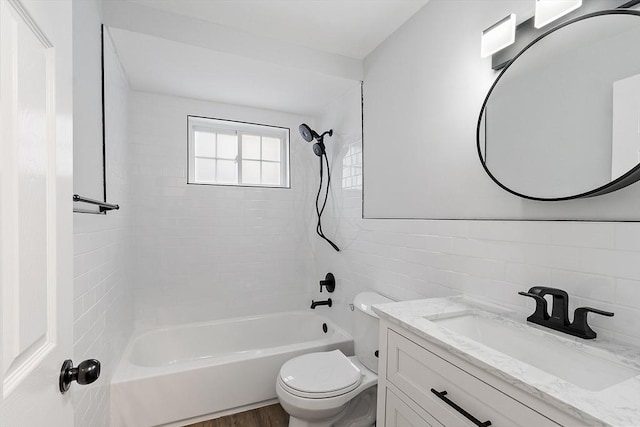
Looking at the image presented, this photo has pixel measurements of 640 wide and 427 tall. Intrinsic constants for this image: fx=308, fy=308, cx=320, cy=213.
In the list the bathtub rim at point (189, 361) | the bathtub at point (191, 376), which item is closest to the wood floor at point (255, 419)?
the bathtub at point (191, 376)

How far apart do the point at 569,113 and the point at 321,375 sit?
164 cm

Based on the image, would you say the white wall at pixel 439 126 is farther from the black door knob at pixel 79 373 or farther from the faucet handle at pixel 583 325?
the black door knob at pixel 79 373

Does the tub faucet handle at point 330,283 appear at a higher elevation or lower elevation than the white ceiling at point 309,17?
lower

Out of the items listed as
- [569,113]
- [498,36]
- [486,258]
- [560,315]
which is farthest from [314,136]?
[560,315]

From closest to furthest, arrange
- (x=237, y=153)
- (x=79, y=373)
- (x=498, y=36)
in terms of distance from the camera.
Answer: (x=79, y=373), (x=498, y=36), (x=237, y=153)

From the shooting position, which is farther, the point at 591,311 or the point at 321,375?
the point at 321,375

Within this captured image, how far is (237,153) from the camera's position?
2.96 metres

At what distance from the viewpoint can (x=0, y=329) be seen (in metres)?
0.43

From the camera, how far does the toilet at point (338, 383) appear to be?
1562mm

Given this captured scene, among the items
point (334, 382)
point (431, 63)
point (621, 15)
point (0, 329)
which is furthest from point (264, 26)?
point (334, 382)

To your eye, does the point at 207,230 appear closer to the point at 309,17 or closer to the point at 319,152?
the point at 319,152

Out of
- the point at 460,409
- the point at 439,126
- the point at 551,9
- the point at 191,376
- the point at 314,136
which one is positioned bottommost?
the point at 191,376

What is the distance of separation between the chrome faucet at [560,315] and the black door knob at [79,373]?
1244 mm

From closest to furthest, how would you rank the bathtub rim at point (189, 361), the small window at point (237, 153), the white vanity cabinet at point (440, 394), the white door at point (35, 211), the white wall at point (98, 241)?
1. the white door at point (35, 211)
2. the white vanity cabinet at point (440, 394)
3. the white wall at point (98, 241)
4. the bathtub rim at point (189, 361)
5. the small window at point (237, 153)
